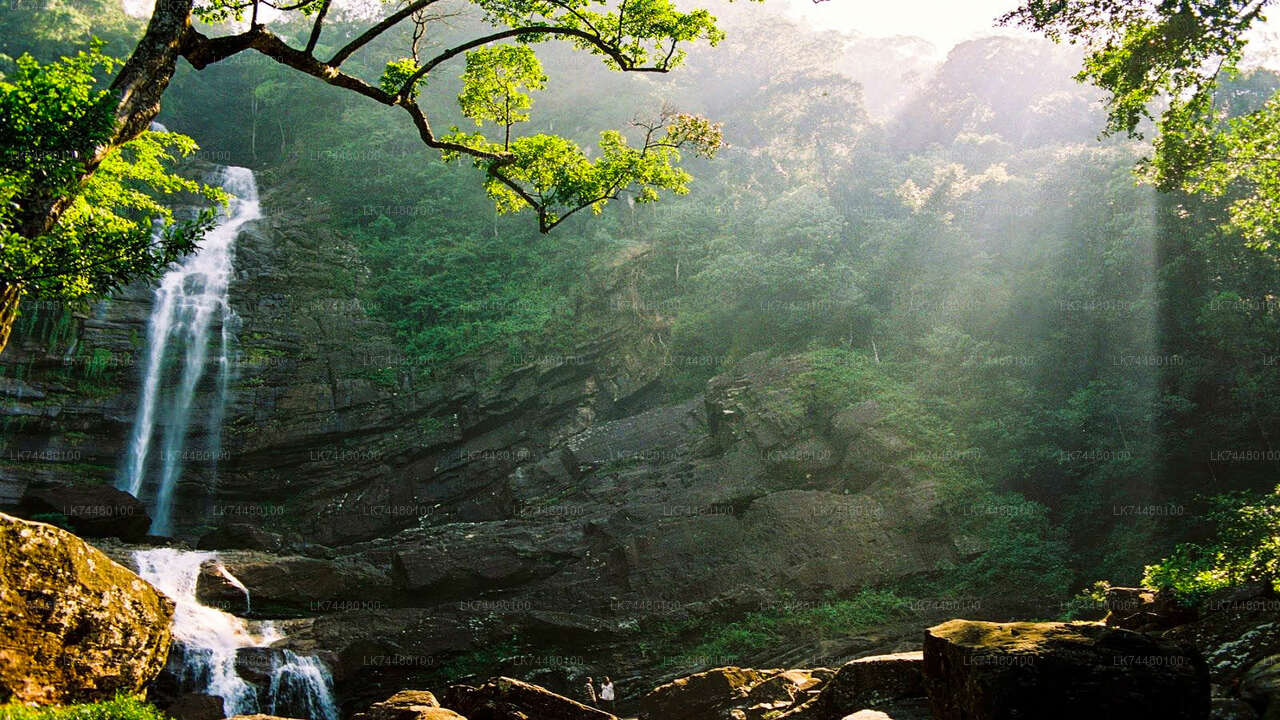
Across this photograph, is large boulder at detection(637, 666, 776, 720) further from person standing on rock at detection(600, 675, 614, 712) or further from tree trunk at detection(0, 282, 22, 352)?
tree trunk at detection(0, 282, 22, 352)

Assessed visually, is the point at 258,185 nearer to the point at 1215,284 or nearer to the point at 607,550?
the point at 607,550

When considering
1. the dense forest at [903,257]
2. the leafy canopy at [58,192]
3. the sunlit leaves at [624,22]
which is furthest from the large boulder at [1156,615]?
the leafy canopy at [58,192]

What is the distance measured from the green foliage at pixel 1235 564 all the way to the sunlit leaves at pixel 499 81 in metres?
10.9

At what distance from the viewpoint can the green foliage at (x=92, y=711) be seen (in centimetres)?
568

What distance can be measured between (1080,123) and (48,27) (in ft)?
164

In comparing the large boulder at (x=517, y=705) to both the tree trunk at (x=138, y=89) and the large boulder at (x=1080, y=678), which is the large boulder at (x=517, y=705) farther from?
the tree trunk at (x=138, y=89)

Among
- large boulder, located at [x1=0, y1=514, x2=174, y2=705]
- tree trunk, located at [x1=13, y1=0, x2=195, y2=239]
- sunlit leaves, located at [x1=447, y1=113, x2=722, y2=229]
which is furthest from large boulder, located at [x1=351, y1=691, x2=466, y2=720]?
sunlit leaves, located at [x1=447, y1=113, x2=722, y2=229]

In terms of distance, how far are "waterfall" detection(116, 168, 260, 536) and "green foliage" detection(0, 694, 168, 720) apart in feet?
55.6

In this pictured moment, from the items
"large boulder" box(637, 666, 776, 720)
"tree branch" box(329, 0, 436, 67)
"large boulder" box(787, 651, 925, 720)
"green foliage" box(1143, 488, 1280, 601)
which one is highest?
"tree branch" box(329, 0, 436, 67)

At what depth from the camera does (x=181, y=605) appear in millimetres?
14516

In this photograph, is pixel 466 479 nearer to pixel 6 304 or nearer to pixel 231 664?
pixel 231 664

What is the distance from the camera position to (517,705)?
9102 millimetres

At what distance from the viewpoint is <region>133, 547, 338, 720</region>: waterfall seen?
12.7 m

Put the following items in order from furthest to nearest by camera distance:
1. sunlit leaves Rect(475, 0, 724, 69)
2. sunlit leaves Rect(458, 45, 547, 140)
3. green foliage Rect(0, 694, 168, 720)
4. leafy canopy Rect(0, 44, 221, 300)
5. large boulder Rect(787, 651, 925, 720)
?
sunlit leaves Rect(458, 45, 547, 140), sunlit leaves Rect(475, 0, 724, 69), large boulder Rect(787, 651, 925, 720), leafy canopy Rect(0, 44, 221, 300), green foliage Rect(0, 694, 168, 720)
